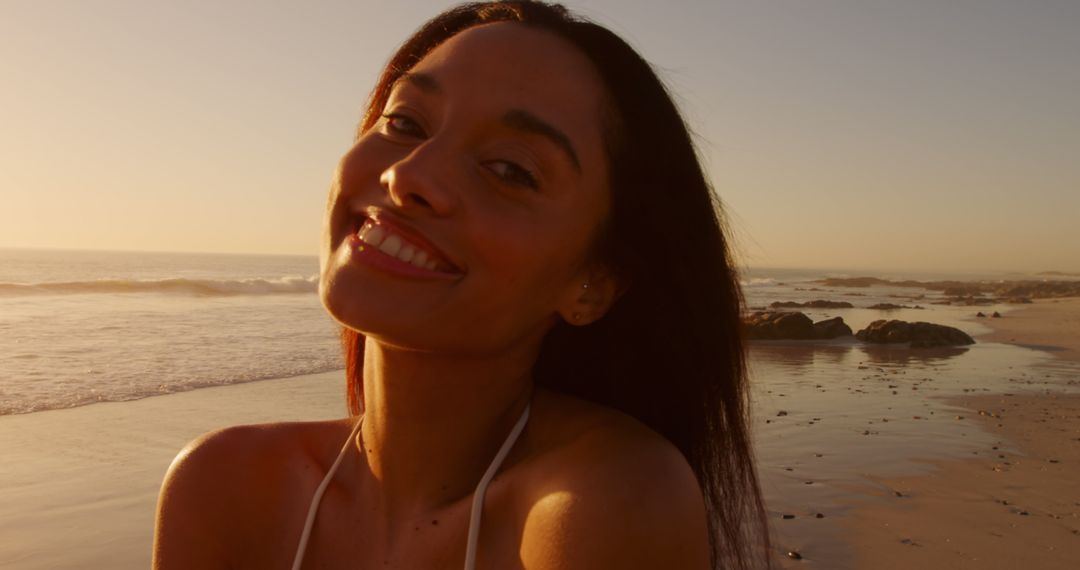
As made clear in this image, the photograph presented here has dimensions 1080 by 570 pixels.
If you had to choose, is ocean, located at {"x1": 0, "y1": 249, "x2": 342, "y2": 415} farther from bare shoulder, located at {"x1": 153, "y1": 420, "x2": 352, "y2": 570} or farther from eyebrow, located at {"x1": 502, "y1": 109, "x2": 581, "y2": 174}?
eyebrow, located at {"x1": 502, "y1": 109, "x2": 581, "y2": 174}

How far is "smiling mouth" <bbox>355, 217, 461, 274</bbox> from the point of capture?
1.86 metres

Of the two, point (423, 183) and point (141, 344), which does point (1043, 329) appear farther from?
point (423, 183)

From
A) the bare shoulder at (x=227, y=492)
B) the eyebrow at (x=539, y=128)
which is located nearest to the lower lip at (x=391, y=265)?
the eyebrow at (x=539, y=128)

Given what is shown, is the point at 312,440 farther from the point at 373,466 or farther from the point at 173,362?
the point at 173,362

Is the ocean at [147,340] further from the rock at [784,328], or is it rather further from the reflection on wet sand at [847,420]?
the rock at [784,328]

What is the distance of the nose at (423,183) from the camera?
1861mm

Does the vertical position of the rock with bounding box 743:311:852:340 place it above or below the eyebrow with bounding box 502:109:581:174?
below

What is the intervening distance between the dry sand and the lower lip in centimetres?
388

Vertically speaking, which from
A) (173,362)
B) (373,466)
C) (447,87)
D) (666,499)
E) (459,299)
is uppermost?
(447,87)

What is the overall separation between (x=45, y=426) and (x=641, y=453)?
26.4ft

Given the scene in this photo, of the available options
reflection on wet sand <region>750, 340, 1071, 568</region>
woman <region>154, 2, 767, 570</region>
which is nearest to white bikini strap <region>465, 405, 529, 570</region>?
woman <region>154, 2, 767, 570</region>

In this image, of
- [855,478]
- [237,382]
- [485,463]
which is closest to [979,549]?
[855,478]

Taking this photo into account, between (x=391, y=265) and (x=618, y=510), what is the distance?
751 mm

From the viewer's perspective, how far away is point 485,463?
212 centimetres
